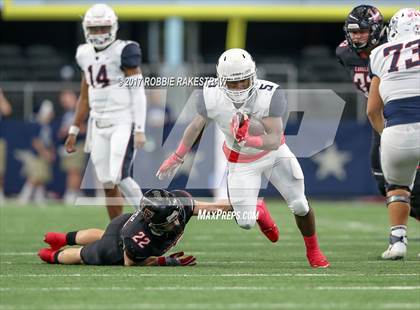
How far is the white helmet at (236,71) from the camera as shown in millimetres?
6168

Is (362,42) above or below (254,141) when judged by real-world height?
above

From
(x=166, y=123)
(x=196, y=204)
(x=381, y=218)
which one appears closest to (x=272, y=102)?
(x=196, y=204)

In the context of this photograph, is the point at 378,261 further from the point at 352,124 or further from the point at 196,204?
the point at 352,124

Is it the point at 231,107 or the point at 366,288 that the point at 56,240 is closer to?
the point at 231,107

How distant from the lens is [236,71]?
6164 millimetres

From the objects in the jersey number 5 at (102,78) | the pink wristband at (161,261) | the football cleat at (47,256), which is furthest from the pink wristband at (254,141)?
the jersey number 5 at (102,78)

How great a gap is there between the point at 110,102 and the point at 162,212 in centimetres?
228

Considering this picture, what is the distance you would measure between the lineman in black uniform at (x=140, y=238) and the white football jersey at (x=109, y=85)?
5.77 ft

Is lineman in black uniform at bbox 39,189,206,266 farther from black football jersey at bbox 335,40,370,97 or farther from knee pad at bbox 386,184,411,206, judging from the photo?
black football jersey at bbox 335,40,370,97

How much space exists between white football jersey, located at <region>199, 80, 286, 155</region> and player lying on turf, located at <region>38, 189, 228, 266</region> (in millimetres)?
409

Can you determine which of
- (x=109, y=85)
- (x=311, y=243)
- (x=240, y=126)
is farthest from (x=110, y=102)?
(x=311, y=243)

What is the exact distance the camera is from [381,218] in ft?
36.2

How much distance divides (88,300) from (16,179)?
9.32m

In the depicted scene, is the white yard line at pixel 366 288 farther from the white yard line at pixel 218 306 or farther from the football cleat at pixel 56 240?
the football cleat at pixel 56 240
